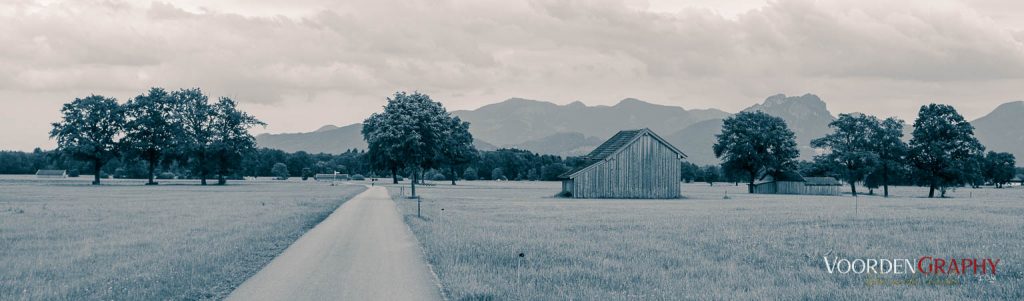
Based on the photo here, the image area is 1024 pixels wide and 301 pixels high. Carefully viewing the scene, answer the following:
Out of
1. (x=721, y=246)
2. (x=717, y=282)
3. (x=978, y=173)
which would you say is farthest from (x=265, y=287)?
(x=978, y=173)

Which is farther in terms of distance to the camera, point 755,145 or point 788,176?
point 788,176

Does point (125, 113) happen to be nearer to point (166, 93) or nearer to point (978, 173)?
point (166, 93)

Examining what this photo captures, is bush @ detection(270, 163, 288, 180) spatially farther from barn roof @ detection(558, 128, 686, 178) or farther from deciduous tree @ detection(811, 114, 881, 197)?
deciduous tree @ detection(811, 114, 881, 197)

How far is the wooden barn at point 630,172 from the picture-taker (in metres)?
66.1

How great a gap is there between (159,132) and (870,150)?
331 feet

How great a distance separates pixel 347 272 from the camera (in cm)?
1406

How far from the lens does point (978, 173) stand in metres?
78.0

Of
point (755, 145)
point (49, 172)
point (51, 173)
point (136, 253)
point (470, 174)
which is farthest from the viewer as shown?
point (470, 174)

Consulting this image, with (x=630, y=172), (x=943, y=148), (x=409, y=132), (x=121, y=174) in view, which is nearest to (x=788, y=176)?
(x=943, y=148)

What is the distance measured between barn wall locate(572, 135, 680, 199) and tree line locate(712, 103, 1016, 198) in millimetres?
29066

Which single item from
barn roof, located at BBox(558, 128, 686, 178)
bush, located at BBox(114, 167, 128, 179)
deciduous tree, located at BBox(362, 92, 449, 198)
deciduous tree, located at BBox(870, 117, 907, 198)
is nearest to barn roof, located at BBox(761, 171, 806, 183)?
deciduous tree, located at BBox(870, 117, 907, 198)

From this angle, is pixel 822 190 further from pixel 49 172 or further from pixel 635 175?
pixel 49 172

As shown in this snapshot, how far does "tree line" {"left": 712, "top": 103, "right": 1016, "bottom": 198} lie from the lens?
7919 centimetres

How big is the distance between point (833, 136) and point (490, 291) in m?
95.2
